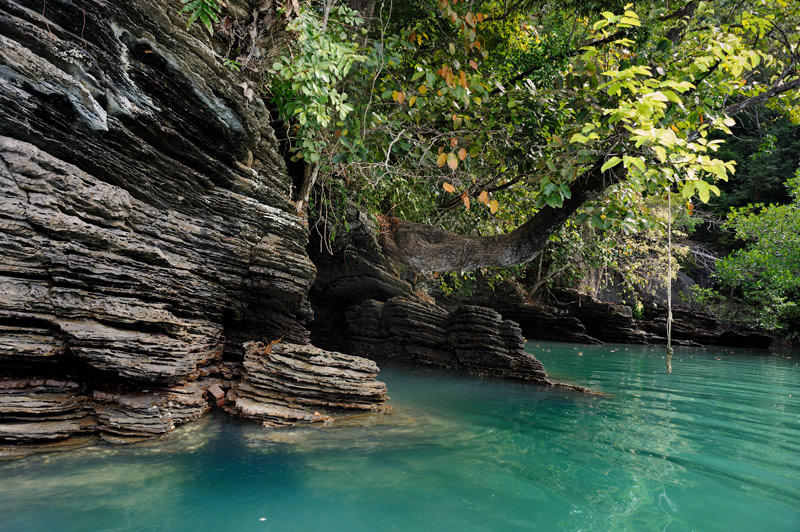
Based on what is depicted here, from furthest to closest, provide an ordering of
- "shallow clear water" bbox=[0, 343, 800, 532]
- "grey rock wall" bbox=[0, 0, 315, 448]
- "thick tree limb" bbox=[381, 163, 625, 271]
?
"thick tree limb" bbox=[381, 163, 625, 271], "grey rock wall" bbox=[0, 0, 315, 448], "shallow clear water" bbox=[0, 343, 800, 532]

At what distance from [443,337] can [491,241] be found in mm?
4286

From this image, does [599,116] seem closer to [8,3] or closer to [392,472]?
[392,472]

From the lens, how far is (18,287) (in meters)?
3.77

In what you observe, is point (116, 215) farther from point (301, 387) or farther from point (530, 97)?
point (530, 97)

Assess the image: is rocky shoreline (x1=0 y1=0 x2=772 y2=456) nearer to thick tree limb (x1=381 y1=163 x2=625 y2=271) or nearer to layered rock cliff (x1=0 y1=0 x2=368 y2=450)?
layered rock cliff (x1=0 y1=0 x2=368 y2=450)

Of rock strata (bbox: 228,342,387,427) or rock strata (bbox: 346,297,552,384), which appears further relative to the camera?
rock strata (bbox: 346,297,552,384)

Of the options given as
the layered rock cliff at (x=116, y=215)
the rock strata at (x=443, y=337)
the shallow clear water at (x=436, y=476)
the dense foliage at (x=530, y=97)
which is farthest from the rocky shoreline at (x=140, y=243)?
the rock strata at (x=443, y=337)

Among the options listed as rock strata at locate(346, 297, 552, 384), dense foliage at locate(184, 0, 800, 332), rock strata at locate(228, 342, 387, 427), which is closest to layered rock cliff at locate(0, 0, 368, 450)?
rock strata at locate(228, 342, 387, 427)

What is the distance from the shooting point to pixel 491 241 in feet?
22.7

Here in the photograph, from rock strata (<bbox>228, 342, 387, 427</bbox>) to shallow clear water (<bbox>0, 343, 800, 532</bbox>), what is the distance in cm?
31

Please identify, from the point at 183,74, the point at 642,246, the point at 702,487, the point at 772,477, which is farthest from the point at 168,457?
the point at 642,246

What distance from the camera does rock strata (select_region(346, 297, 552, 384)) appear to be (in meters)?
9.42

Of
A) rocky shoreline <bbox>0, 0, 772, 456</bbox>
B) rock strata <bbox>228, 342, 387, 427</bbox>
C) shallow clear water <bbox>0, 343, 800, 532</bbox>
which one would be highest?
rocky shoreline <bbox>0, 0, 772, 456</bbox>

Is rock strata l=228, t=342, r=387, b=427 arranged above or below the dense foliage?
below
